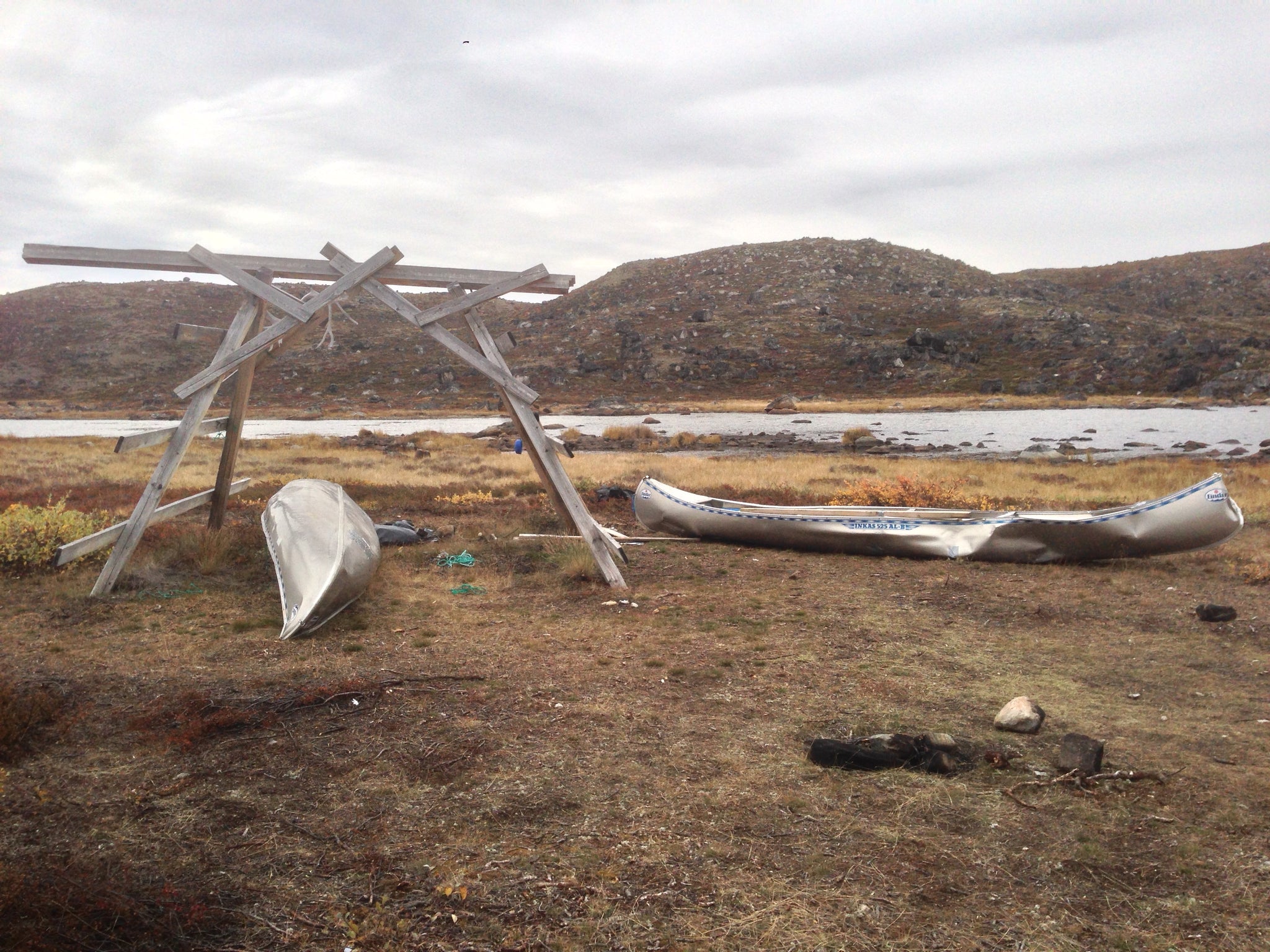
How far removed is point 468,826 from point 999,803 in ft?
9.21

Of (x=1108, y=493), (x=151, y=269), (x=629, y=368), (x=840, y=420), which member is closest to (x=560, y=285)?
(x=151, y=269)

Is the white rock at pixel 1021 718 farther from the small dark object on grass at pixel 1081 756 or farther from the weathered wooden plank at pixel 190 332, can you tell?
the weathered wooden plank at pixel 190 332

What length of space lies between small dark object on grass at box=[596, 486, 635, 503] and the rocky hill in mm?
56970

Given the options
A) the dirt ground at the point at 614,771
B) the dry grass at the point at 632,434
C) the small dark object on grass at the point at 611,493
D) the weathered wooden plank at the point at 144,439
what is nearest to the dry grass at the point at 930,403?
the dry grass at the point at 632,434

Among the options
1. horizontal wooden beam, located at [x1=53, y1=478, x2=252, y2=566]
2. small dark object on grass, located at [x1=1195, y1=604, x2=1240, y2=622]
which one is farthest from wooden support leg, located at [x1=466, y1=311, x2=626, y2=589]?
small dark object on grass, located at [x1=1195, y1=604, x2=1240, y2=622]

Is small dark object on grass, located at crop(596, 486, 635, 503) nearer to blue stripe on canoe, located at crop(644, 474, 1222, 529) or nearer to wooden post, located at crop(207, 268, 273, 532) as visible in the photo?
blue stripe on canoe, located at crop(644, 474, 1222, 529)

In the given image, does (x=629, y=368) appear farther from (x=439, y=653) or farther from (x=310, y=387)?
(x=439, y=653)

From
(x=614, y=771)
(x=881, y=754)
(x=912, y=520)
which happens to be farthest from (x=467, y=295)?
(x=912, y=520)

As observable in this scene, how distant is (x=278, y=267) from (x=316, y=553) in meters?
3.26

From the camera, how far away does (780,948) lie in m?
3.51

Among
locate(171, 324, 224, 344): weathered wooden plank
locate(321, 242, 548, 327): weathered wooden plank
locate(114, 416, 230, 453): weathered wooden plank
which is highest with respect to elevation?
locate(321, 242, 548, 327): weathered wooden plank

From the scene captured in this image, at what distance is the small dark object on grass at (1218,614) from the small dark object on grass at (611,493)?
9945mm

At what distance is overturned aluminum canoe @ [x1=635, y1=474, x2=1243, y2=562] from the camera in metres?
11.1

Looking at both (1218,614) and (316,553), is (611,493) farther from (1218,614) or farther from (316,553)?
(1218,614)
